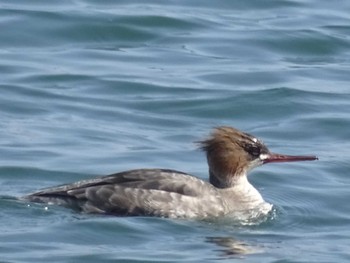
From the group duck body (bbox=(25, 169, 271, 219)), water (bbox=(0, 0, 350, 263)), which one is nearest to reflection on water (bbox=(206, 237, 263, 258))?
water (bbox=(0, 0, 350, 263))

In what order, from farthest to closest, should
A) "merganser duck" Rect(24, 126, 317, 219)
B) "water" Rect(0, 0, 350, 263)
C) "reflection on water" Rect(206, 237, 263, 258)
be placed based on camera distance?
"merganser duck" Rect(24, 126, 317, 219) < "water" Rect(0, 0, 350, 263) < "reflection on water" Rect(206, 237, 263, 258)

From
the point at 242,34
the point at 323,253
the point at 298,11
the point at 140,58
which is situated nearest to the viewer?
the point at 323,253

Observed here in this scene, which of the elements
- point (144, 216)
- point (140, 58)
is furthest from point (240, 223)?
point (140, 58)

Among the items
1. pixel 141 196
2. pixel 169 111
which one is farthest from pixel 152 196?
pixel 169 111

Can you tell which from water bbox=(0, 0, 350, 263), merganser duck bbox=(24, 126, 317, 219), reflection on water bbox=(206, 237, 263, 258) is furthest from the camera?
merganser duck bbox=(24, 126, 317, 219)

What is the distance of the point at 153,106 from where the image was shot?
Answer: 18.5 m

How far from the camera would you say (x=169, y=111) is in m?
18.4

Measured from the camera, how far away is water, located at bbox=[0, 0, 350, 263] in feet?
44.2

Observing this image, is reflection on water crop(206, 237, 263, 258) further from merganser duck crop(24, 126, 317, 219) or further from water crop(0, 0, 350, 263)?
merganser duck crop(24, 126, 317, 219)

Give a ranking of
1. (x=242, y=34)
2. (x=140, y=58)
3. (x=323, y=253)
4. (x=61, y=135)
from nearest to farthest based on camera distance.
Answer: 1. (x=323, y=253)
2. (x=61, y=135)
3. (x=140, y=58)
4. (x=242, y=34)

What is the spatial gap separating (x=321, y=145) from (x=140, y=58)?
4422mm

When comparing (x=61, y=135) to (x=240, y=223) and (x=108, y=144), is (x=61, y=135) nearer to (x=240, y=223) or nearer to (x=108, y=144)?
(x=108, y=144)

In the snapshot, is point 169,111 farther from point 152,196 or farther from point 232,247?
point 232,247

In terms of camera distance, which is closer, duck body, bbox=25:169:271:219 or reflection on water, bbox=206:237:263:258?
reflection on water, bbox=206:237:263:258
